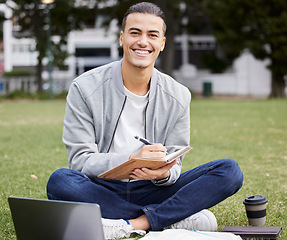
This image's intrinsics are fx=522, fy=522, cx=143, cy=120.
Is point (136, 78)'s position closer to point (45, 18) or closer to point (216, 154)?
point (216, 154)

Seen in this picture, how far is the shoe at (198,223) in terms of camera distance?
365cm

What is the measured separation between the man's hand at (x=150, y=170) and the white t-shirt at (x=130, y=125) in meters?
0.33

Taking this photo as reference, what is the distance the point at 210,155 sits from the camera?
7328 millimetres

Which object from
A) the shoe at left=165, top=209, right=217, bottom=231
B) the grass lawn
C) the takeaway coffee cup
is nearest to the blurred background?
the grass lawn

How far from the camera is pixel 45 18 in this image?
83.7ft

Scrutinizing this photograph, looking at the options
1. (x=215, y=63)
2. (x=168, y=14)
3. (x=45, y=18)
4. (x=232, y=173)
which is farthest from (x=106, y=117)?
(x=215, y=63)

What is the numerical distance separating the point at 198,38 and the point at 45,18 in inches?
472

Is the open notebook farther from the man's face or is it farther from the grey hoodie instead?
the man's face

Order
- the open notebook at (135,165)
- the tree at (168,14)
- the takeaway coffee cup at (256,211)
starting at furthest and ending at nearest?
the tree at (168,14), the takeaway coffee cup at (256,211), the open notebook at (135,165)

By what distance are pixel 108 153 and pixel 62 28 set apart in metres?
23.8

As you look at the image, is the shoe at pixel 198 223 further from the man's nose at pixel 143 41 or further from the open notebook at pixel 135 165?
the man's nose at pixel 143 41

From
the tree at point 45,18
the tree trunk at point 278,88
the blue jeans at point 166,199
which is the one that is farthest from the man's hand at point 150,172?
the tree at point 45,18

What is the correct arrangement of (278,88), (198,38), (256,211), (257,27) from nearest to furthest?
(256,211) < (257,27) < (278,88) < (198,38)

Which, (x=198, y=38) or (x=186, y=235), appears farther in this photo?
(x=198, y=38)
